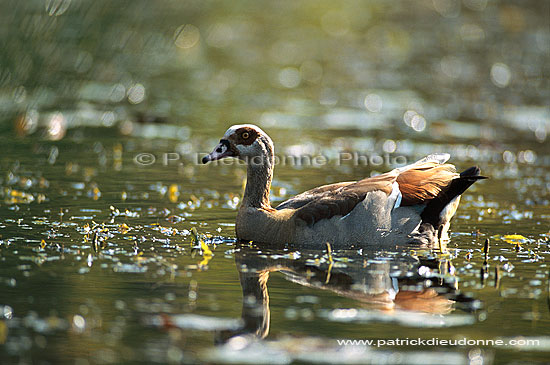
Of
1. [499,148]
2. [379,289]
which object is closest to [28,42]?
[379,289]

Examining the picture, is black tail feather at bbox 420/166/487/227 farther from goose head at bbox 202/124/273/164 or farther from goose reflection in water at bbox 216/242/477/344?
goose head at bbox 202/124/273/164

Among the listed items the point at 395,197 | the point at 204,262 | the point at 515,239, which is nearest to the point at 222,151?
the point at 204,262

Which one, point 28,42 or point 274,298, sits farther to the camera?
point 274,298

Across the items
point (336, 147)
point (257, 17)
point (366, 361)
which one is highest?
point (257, 17)

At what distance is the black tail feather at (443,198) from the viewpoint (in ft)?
31.7

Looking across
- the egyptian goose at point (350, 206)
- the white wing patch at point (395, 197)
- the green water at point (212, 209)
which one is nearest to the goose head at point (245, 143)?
the egyptian goose at point (350, 206)

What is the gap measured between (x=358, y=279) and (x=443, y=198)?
2.34m

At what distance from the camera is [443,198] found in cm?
970

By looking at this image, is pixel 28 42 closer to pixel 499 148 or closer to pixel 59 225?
pixel 59 225

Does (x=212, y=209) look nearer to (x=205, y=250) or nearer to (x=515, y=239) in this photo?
(x=205, y=250)

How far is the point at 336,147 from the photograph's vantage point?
51.2ft

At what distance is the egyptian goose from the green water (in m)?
0.29

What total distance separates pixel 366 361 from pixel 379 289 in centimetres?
183

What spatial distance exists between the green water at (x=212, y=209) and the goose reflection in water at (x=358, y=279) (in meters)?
0.03
